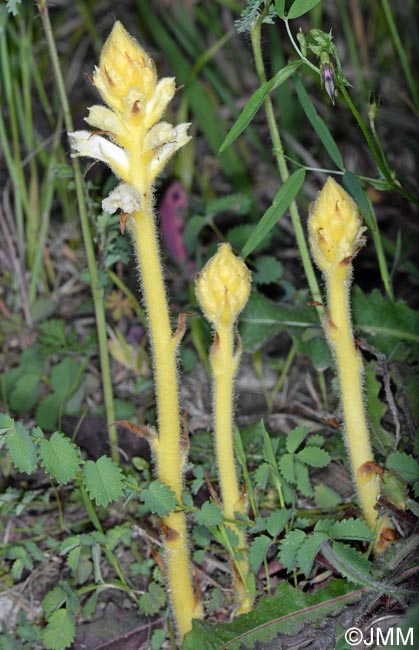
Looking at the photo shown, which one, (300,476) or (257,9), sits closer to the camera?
(257,9)

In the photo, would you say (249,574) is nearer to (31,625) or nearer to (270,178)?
(31,625)

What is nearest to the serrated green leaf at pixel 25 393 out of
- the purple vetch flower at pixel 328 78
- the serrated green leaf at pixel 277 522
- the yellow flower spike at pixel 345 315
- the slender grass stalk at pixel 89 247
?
the slender grass stalk at pixel 89 247

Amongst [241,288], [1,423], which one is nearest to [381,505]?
[241,288]

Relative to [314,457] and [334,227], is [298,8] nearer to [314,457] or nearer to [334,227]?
[334,227]

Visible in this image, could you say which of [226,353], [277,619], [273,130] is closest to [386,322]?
[273,130]

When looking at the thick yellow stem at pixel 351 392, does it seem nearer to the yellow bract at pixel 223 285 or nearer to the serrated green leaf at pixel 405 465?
the serrated green leaf at pixel 405 465

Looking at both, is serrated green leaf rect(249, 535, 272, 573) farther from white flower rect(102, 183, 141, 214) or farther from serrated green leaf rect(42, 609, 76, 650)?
white flower rect(102, 183, 141, 214)
